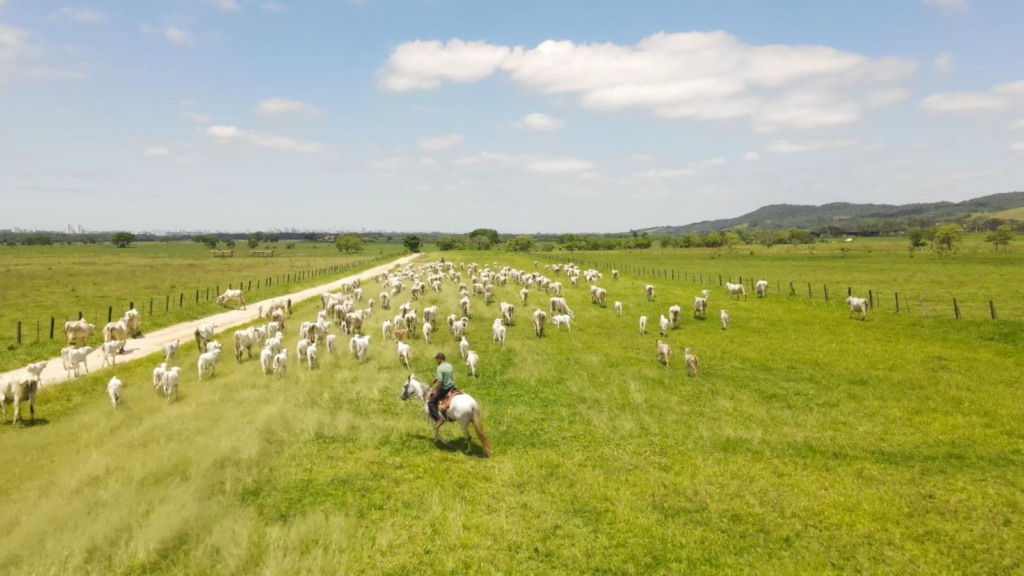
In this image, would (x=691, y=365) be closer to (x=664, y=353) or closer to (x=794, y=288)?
(x=664, y=353)

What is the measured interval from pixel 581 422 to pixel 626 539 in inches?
231

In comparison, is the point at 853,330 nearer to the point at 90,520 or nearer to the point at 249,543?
the point at 249,543

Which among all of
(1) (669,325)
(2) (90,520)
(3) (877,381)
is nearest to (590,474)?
(2) (90,520)

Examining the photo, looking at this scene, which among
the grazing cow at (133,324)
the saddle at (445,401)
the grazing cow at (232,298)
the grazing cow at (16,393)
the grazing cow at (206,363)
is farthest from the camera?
the grazing cow at (232,298)

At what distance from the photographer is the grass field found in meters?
8.95

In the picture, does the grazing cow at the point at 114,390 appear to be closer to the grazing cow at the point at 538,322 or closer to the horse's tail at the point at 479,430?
the horse's tail at the point at 479,430

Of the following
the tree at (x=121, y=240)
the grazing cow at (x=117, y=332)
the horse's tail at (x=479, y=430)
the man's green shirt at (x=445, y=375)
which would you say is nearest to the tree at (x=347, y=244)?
the tree at (x=121, y=240)

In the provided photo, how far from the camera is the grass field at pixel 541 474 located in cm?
895

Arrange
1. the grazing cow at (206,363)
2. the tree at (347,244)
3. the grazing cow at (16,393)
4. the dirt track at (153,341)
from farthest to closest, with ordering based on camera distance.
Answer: the tree at (347,244), the dirt track at (153,341), the grazing cow at (206,363), the grazing cow at (16,393)

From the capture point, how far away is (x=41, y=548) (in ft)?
27.8

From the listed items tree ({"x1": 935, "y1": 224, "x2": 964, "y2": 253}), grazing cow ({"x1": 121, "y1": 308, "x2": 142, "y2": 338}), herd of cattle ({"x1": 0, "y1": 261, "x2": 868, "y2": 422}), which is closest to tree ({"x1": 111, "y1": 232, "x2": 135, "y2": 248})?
herd of cattle ({"x1": 0, "y1": 261, "x2": 868, "y2": 422})

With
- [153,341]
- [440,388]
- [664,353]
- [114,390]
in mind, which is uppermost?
[440,388]

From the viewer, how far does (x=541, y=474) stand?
12.0 m

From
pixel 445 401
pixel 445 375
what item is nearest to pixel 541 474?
pixel 445 401
